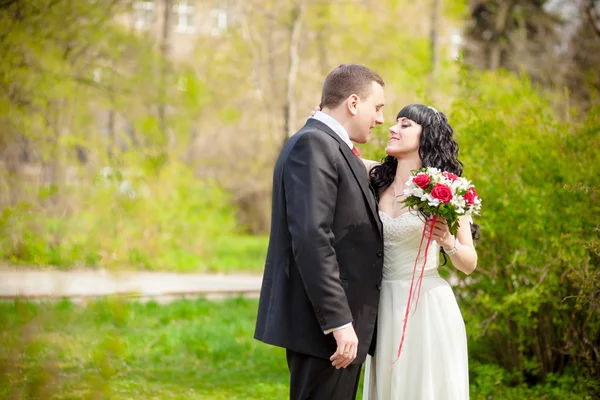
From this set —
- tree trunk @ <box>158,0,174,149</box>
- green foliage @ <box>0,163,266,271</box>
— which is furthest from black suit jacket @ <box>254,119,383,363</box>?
tree trunk @ <box>158,0,174,149</box>

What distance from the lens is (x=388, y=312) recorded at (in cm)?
384

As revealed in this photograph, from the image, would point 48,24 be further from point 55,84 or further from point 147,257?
point 147,257

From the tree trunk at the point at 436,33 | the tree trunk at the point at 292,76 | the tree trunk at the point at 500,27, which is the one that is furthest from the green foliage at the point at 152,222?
the tree trunk at the point at 500,27

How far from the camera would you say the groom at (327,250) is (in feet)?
10.7

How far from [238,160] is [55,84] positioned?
453 inches

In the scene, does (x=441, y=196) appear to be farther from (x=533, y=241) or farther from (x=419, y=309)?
(x=533, y=241)

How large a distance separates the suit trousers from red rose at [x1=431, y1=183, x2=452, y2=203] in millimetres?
930

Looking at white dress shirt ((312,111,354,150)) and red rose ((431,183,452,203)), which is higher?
white dress shirt ((312,111,354,150))

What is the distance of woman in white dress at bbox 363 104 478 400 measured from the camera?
151 inches

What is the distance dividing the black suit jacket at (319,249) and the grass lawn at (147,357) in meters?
0.76

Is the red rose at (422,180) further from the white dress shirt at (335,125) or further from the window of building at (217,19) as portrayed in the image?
the window of building at (217,19)

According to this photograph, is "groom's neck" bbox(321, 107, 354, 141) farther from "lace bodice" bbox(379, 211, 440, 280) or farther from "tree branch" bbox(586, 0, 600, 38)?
"tree branch" bbox(586, 0, 600, 38)

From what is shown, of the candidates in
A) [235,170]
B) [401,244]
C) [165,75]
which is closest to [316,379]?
[401,244]

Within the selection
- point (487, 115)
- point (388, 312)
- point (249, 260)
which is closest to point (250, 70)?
point (249, 260)
